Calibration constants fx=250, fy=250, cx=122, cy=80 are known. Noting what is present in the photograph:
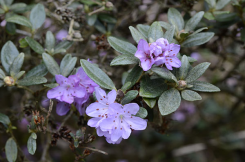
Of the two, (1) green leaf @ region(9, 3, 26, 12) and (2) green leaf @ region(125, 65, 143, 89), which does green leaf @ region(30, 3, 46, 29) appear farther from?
(2) green leaf @ region(125, 65, 143, 89)

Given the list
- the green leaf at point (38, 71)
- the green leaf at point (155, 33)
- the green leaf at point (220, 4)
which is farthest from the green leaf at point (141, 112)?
the green leaf at point (220, 4)

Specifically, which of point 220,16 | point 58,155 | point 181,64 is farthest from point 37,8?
point 58,155

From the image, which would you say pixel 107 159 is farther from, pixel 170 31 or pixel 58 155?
pixel 170 31

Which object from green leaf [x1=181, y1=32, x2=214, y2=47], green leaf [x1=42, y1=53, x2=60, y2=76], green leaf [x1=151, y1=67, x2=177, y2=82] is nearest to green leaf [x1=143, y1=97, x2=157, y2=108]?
green leaf [x1=151, y1=67, x2=177, y2=82]

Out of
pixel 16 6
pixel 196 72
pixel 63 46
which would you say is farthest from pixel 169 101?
pixel 16 6

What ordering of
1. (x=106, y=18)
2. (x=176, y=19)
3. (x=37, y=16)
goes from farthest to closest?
(x=106, y=18), (x=37, y=16), (x=176, y=19)

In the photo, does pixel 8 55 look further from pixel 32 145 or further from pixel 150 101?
pixel 150 101
